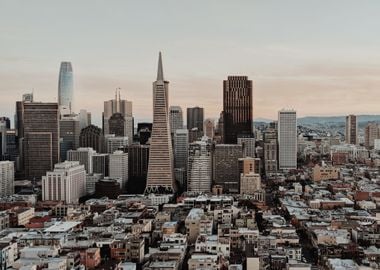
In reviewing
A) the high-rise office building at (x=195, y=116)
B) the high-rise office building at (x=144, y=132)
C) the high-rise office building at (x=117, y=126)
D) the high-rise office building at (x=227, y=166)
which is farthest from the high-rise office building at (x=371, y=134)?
the high-rise office building at (x=227, y=166)

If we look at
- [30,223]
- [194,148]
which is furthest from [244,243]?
[194,148]

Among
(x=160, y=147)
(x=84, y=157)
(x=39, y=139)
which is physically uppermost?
(x=39, y=139)

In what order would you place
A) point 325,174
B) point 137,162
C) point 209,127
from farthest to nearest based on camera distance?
point 209,127 → point 137,162 → point 325,174

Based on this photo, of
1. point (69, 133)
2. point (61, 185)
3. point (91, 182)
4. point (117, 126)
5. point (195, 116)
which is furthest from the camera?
point (195, 116)

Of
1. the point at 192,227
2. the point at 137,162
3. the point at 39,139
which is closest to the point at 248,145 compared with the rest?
the point at 137,162

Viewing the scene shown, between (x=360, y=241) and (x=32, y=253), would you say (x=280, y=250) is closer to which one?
(x=360, y=241)

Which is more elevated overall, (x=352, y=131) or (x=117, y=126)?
(x=117, y=126)

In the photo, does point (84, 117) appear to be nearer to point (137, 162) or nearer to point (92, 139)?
point (92, 139)
